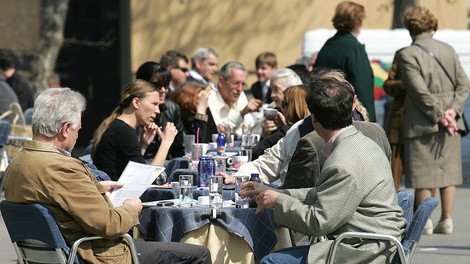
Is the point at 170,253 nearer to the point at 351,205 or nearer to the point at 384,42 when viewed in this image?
the point at 351,205

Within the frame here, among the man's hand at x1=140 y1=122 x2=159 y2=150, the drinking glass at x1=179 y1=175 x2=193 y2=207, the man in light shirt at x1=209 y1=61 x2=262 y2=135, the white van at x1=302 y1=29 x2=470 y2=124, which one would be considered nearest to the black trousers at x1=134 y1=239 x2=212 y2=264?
the drinking glass at x1=179 y1=175 x2=193 y2=207

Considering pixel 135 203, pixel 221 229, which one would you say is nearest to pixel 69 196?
pixel 135 203

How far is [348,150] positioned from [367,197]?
24 centimetres

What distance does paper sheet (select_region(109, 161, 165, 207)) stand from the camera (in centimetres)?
663

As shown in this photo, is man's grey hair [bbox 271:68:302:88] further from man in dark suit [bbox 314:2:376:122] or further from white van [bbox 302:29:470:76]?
white van [bbox 302:29:470:76]

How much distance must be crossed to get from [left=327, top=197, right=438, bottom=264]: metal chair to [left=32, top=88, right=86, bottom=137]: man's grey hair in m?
1.46

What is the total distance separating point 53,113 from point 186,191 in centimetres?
124

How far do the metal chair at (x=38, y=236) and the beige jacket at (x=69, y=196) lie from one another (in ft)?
0.18

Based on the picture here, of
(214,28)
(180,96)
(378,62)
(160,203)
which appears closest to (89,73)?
(214,28)

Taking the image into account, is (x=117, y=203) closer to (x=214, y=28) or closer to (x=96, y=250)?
(x=96, y=250)

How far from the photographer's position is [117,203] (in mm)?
6609

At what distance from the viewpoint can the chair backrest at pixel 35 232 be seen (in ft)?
18.6

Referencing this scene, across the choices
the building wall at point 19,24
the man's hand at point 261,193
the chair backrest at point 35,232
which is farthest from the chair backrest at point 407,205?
the building wall at point 19,24

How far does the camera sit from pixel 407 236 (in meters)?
5.92
